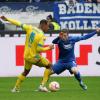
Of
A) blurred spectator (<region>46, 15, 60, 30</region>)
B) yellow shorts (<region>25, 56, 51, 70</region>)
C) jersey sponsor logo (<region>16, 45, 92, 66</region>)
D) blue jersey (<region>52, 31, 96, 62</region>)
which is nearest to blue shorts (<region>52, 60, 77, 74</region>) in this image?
blue jersey (<region>52, 31, 96, 62</region>)

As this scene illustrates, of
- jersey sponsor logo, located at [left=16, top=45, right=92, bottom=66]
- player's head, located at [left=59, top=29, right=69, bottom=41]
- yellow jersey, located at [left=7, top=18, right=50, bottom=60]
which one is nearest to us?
yellow jersey, located at [left=7, top=18, right=50, bottom=60]

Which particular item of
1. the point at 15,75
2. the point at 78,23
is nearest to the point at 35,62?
the point at 15,75

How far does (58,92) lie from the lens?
18047 mm

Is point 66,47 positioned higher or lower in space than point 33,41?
lower

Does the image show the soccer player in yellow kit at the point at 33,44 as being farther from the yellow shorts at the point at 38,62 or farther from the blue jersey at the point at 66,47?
A: the blue jersey at the point at 66,47

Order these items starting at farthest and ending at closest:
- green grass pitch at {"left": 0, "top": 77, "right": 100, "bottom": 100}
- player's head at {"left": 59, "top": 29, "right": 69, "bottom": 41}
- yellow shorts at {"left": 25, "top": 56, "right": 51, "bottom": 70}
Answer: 1. player's head at {"left": 59, "top": 29, "right": 69, "bottom": 41}
2. yellow shorts at {"left": 25, "top": 56, "right": 51, "bottom": 70}
3. green grass pitch at {"left": 0, "top": 77, "right": 100, "bottom": 100}

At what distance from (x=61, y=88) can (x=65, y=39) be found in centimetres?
153

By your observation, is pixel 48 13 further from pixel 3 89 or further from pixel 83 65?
pixel 3 89

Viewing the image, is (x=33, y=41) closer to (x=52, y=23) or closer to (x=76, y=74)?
(x=76, y=74)

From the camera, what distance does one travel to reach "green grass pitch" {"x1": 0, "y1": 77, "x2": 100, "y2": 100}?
16625mm

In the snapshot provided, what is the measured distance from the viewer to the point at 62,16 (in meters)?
27.3

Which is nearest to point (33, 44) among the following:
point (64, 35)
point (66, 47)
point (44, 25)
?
point (44, 25)

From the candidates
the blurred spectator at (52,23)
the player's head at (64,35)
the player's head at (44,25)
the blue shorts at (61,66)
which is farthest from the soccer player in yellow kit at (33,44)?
the blurred spectator at (52,23)

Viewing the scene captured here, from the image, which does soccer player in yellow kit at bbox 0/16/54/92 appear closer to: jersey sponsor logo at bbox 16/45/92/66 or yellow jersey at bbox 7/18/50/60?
yellow jersey at bbox 7/18/50/60
